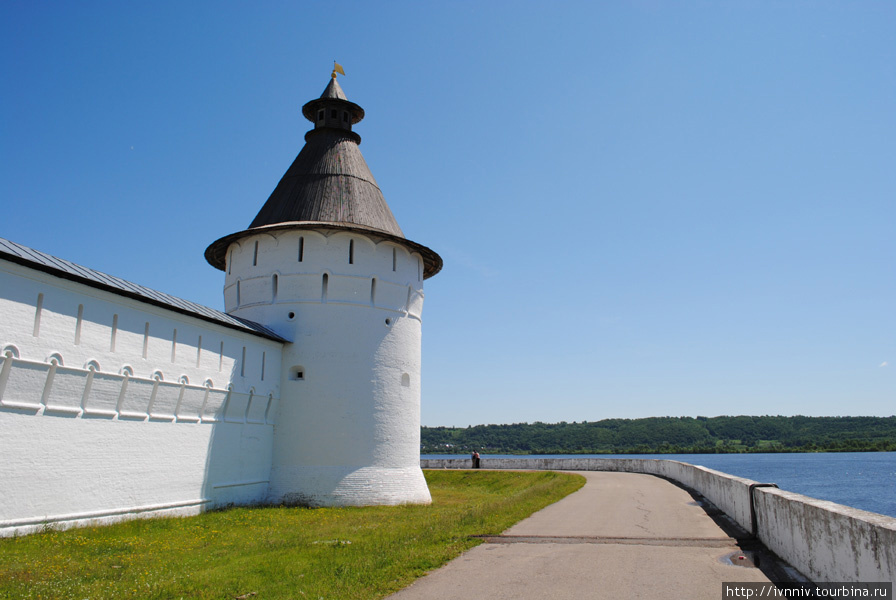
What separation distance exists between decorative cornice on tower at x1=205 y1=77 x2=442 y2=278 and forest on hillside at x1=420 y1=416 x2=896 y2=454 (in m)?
88.4

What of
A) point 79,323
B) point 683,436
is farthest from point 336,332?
point 683,436

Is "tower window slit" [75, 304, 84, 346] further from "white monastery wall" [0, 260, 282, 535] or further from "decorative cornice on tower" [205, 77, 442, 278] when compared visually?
"decorative cornice on tower" [205, 77, 442, 278]

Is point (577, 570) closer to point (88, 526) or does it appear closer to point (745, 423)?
point (88, 526)

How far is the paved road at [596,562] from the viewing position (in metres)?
6.67

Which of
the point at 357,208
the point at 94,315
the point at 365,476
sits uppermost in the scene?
the point at 357,208

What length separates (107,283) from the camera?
39.7 feet

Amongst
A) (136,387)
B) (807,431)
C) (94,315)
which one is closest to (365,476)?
(136,387)

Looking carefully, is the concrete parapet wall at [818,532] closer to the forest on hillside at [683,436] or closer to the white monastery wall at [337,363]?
the white monastery wall at [337,363]

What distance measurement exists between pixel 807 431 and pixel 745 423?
14.2 m

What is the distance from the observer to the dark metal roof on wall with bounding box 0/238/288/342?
10.5 m

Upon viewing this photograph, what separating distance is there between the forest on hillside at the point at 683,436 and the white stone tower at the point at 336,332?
3506 inches

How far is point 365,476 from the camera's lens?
17.4 m

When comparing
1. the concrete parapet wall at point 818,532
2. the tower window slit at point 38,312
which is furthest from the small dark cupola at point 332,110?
the concrete parapet wall at point 818,532

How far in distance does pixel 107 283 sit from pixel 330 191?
865cm
